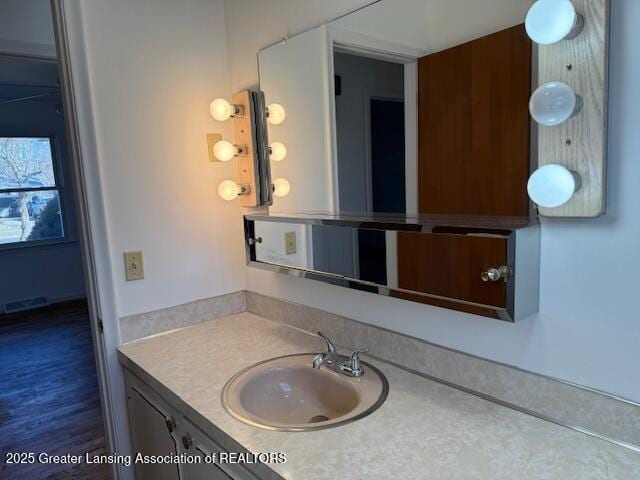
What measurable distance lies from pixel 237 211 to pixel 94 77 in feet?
2.42

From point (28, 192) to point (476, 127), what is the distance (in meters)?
5.69

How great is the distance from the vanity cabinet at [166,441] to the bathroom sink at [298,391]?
15 cm

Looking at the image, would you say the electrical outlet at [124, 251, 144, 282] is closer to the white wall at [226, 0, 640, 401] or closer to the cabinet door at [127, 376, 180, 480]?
the cabinet door at [127, 376, 180, 480]

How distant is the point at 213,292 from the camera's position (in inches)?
78.7

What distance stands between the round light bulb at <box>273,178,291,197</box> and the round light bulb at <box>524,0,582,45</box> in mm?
1033

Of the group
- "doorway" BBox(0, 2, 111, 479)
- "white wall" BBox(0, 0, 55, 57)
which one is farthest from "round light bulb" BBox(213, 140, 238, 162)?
"white wall" BBox(0, 0, 55, 57)

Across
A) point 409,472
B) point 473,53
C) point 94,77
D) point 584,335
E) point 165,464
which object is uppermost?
point 94,77

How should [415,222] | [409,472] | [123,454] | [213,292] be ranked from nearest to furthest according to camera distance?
[409,472]
[415,222]
[123,454]
[213,292]

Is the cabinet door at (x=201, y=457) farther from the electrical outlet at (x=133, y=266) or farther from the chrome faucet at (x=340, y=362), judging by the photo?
the electrical outlet at (x=133, y=266)

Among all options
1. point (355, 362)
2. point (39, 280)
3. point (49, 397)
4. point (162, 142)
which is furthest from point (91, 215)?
point (39, 280)

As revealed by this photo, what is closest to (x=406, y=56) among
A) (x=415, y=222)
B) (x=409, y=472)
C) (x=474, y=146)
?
(x=474, y=146)

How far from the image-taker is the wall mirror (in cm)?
107

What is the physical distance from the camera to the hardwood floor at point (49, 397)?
2.43m

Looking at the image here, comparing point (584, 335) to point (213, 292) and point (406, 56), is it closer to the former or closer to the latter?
point (406, 56)
